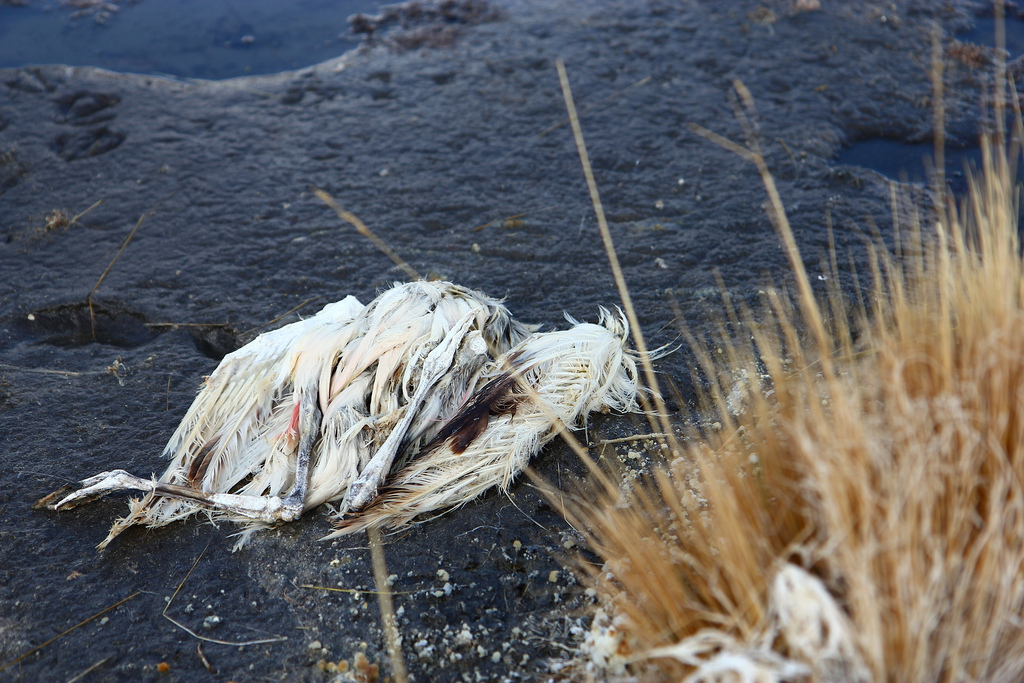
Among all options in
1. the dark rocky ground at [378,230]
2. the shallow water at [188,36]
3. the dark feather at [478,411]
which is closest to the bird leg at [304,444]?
the dark rocky ground at [378,230]

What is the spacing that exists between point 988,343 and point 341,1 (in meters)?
6.82

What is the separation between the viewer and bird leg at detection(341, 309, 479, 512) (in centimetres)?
260

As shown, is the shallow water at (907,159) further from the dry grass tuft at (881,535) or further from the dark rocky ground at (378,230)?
the dry grass tuft at (881,535)

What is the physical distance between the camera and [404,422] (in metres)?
2.72

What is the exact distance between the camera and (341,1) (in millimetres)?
6957

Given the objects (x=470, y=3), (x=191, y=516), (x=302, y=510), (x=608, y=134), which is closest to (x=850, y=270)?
(x=608, y=134)

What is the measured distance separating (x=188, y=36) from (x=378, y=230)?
11.9 ft

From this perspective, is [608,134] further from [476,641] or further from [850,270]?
[476,641]

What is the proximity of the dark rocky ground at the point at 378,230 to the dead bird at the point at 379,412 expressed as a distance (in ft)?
0.36

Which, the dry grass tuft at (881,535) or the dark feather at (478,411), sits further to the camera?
the dark feather at (478,411)

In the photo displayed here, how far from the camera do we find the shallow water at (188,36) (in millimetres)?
5996

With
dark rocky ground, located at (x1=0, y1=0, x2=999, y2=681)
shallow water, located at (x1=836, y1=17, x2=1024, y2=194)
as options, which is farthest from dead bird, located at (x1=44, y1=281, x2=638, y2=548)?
shallow water, located at (x1=836, y1=17, x2=1024, y2=194)

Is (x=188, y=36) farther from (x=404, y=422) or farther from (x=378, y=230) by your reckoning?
(x=404, y=422)

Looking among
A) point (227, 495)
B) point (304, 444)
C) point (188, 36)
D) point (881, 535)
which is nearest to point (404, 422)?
point (304, 444)
